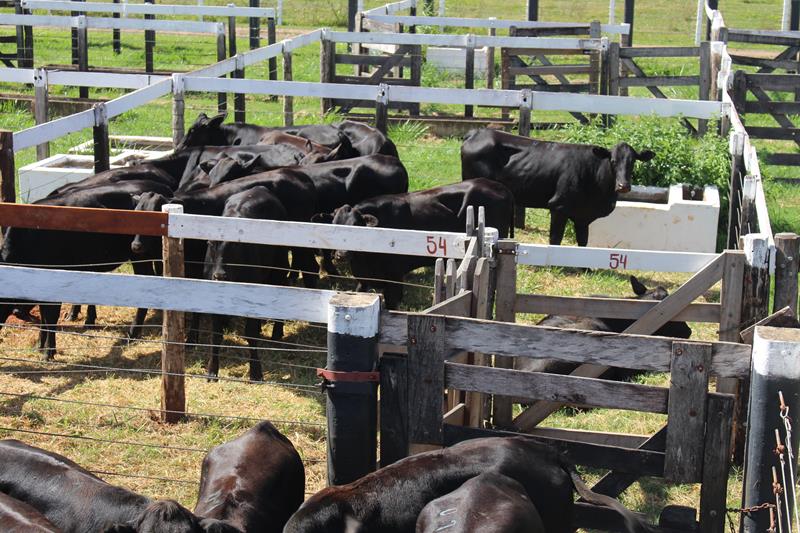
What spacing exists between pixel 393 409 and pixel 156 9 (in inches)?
720

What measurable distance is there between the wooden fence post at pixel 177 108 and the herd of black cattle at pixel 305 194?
0.20 m

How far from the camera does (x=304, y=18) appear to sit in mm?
33094

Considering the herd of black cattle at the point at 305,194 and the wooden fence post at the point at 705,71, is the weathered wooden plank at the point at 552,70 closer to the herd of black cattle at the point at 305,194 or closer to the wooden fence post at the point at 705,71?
the wooden fence post at the point at 705,71

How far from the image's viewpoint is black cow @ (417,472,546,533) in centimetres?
475

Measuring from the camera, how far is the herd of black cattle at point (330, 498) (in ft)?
16.0

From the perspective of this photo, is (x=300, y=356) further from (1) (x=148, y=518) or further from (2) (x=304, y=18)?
(2) (x=304, y=18)

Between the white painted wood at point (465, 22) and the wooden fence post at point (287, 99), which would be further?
the white painted wood at point (465, 22)

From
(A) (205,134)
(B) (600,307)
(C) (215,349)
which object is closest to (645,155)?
(A) (205,134)

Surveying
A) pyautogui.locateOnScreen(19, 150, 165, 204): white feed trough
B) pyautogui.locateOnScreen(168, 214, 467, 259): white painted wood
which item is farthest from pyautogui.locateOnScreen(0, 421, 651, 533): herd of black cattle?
pyautogui.locateOnScreen(19, 150, 165, 204): white feed trough

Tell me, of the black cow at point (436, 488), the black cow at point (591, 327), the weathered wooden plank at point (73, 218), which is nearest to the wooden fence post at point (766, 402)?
the black cow at point (436, 488)

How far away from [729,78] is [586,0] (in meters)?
24.5

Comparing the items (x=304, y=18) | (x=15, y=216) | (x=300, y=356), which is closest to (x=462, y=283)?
(x=15, y=216)

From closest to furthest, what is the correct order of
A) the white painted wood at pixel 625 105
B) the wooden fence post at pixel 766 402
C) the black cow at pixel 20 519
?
1. the wooden fence post at pixel 766 402
2. the black cow at pixel 20 519
3. the white painted wood at pixel 625 105

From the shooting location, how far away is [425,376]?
514 cm
